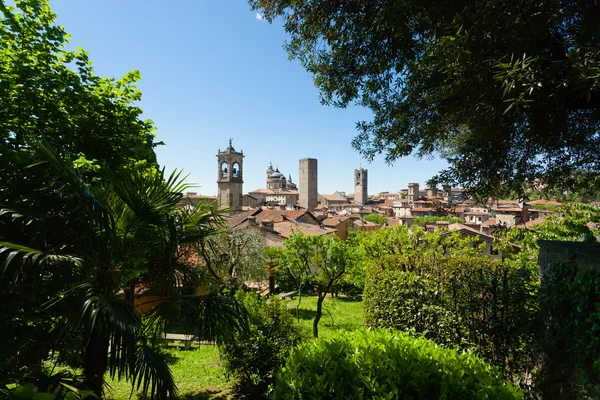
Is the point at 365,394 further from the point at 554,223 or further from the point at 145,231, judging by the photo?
the point at 554,223

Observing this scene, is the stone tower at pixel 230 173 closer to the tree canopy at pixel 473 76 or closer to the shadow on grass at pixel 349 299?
the shadow on grass at pixel 349 299

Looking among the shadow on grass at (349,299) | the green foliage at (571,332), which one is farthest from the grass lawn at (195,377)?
the shadow on grass at (349,299)

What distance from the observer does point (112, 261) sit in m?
A: 3.70

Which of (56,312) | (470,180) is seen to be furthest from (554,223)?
(56,312)

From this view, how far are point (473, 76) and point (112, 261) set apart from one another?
183 inches

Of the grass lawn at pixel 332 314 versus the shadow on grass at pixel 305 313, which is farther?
the shadow on grass at pixel 305 313

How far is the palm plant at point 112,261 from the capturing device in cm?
289

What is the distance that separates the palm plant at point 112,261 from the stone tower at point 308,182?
72.9 meters

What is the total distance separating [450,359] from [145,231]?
12.7 feet

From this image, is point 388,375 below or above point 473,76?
below

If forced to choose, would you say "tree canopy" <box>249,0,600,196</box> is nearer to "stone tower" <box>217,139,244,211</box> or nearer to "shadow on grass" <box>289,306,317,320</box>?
"shadow on grass" <box>289,306,317,320</box>

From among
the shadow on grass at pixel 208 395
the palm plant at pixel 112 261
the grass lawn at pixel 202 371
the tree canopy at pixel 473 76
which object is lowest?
the grass lawn at pixel 202 371

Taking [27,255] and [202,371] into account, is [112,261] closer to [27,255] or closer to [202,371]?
[27,255]

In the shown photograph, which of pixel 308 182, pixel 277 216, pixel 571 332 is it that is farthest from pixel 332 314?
pixel 308 182
